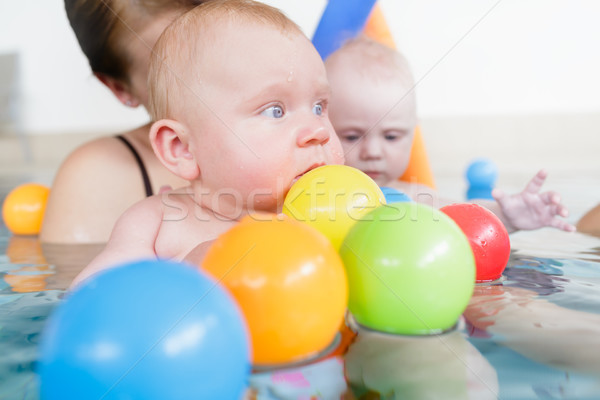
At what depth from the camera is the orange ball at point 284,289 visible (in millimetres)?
645

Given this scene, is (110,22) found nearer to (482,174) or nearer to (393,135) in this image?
(393,135)

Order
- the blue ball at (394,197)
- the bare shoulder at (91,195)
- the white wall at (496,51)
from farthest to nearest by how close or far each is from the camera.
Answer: the white wall at (496,51) < the bare shoulder at (91,195) < the blue ball at (394,197)

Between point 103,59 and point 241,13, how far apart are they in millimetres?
804

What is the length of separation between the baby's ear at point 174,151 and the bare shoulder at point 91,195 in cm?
52

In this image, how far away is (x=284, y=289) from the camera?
2.11 feet

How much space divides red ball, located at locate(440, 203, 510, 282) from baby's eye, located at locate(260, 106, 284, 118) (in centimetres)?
44

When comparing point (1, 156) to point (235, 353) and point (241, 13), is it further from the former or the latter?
point (235, 353)

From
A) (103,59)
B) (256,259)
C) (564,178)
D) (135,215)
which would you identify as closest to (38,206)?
(103,59)

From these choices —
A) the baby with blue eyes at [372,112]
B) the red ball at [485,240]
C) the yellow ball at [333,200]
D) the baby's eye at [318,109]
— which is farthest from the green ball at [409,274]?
the baby with blue eyes at [372,112]

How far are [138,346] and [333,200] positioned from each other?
0.56 m

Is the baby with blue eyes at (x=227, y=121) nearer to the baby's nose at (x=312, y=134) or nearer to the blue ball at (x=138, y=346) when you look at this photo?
the baby's nose at (x=312, y=134)

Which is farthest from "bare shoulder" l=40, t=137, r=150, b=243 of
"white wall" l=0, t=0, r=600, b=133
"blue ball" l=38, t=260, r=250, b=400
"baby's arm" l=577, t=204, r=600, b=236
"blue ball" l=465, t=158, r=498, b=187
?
"white wall" l=0, t=0, r=600, b=133

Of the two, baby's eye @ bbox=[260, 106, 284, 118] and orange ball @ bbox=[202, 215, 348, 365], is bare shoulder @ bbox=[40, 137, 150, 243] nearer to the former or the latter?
baby's eye @ bbox=[260, 106, 284, 118]

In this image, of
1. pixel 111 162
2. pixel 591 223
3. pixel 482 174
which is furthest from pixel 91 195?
pixel 482 174
